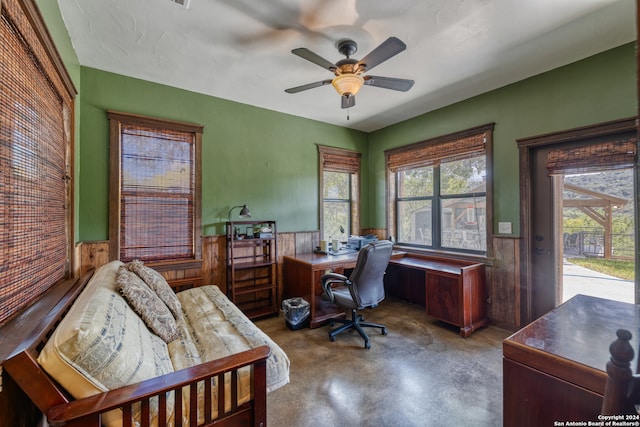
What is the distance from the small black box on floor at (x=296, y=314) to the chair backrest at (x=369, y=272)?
0.69 metres

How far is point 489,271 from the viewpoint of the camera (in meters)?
3.08

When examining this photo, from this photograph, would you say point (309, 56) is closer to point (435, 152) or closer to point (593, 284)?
point (435, 152)

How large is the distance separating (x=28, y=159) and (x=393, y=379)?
2701 mm

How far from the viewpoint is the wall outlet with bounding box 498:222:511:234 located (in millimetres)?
2938

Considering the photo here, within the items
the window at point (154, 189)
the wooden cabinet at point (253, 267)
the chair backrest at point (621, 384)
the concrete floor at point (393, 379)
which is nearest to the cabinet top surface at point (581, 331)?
the chair backrest at point (621, 384)

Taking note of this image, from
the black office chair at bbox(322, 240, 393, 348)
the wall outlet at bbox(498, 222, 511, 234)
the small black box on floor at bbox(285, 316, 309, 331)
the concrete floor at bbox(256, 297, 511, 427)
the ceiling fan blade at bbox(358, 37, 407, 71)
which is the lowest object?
the concrete floor at bbox(256, 297, 511, 427)

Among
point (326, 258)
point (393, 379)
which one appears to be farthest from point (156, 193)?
point (393, 379)

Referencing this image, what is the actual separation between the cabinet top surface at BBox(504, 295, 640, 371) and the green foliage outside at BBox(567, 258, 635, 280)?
1.28 m

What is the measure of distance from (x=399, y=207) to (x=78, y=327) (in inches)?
155

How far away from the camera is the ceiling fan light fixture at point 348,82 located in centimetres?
212

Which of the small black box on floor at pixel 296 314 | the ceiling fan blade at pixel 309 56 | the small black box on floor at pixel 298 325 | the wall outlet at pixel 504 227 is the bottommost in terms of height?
the small black box on floor at pixel 298 325

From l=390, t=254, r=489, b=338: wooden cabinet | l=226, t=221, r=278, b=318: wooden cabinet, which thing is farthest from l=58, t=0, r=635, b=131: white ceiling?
l=390, t=254, r=489, b=338: wooden cabinet

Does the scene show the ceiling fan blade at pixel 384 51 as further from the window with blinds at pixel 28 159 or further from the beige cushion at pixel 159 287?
the beige cushion at pixel 159 287

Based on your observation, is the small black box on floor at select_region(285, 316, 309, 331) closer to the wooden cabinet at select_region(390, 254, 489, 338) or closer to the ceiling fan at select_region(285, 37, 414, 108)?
the wooden cabinet at select_region(390, 254, 489, 338)
